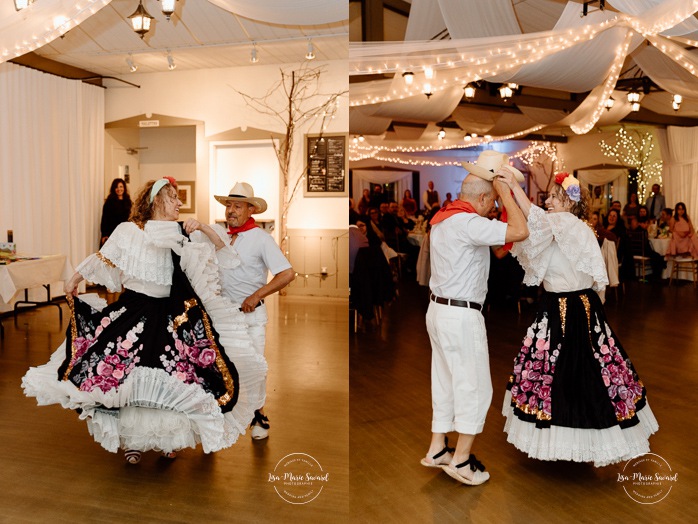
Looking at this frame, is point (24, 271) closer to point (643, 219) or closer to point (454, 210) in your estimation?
point (454, 210)

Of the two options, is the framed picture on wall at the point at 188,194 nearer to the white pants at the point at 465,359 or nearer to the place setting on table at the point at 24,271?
the place setting on table at the point at 24,271

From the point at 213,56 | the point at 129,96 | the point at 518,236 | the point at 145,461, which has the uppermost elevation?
the point at 213,56

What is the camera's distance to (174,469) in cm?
286

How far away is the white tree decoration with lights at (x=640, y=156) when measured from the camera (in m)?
12.4

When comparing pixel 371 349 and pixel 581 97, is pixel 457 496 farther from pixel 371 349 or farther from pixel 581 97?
pixel 581 97

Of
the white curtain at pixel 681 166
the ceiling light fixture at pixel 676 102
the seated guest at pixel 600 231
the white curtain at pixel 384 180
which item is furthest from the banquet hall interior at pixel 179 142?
the white curtain at pixel 681 166

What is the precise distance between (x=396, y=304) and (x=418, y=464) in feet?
14.9

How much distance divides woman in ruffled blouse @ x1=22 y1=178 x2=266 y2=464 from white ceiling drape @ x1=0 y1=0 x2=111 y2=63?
1407 mm

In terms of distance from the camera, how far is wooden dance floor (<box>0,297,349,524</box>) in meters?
2.45

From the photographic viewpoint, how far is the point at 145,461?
9.77ft

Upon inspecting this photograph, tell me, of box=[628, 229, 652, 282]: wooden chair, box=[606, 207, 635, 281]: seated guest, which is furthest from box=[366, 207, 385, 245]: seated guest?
box=[628, 229, 652, 282]: wooden chair

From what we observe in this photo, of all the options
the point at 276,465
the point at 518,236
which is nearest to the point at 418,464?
the point at 276,465

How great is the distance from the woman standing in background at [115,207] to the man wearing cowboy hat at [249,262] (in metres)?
2.26

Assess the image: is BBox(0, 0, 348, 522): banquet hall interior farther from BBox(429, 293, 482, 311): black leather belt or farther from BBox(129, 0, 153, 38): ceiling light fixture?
BBox(429, 293, 482, 311): black leather belt
